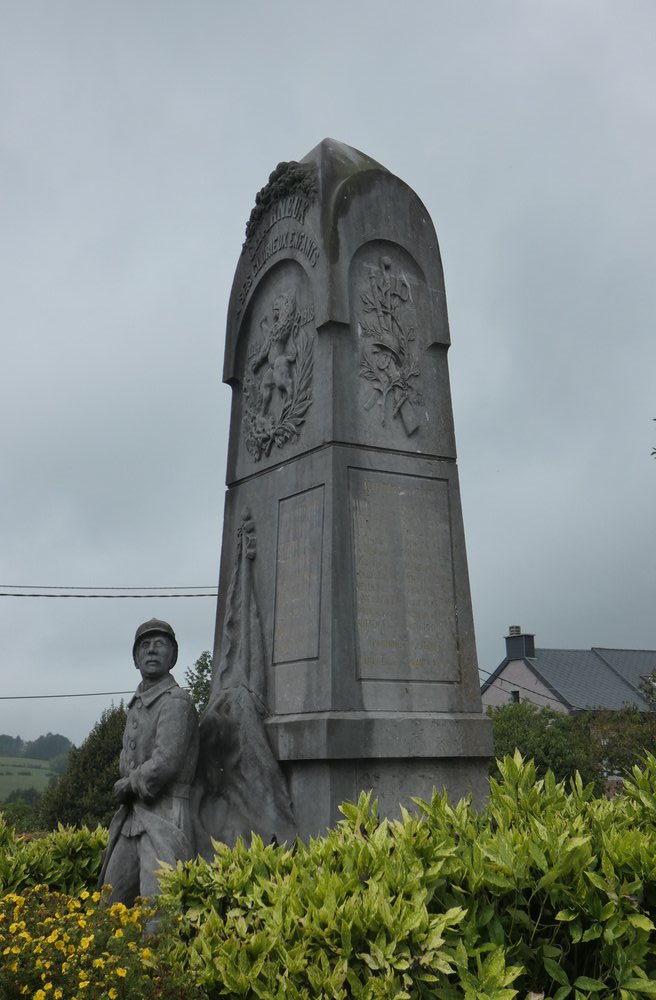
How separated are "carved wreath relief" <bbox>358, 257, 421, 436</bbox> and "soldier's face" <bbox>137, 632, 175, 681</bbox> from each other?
2309 mm

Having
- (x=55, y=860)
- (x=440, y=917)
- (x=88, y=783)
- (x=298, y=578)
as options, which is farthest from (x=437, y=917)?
(x=88, y=783)

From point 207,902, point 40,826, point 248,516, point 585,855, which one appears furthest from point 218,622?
point 40,826

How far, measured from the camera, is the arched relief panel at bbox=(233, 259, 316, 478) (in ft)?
25.9

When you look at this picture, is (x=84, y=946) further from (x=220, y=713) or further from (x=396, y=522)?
(x=396, y=522)

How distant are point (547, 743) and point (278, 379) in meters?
27.2

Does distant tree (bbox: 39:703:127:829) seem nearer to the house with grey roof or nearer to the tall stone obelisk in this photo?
the tall stone obelisk

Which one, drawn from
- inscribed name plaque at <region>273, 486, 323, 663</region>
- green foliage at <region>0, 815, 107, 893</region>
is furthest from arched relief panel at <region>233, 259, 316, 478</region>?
green foliage at <region>0, 815, 107, 893</region>

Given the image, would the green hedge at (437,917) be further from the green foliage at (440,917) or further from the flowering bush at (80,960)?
the flowering bush at (80,960)

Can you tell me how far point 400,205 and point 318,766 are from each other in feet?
15.1

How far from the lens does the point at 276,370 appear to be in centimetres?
825

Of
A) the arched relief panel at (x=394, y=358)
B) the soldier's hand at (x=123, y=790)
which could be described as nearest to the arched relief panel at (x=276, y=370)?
the arched relief panel at (x=394, y=358)

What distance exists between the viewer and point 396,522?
7.49m

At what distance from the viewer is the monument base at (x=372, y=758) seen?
→ 261 inches

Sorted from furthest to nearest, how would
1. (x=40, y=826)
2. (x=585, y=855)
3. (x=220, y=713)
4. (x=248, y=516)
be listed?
(x=40, y=826), (x=248, y=516), (x=220, y=713), (x=585, y=855)
